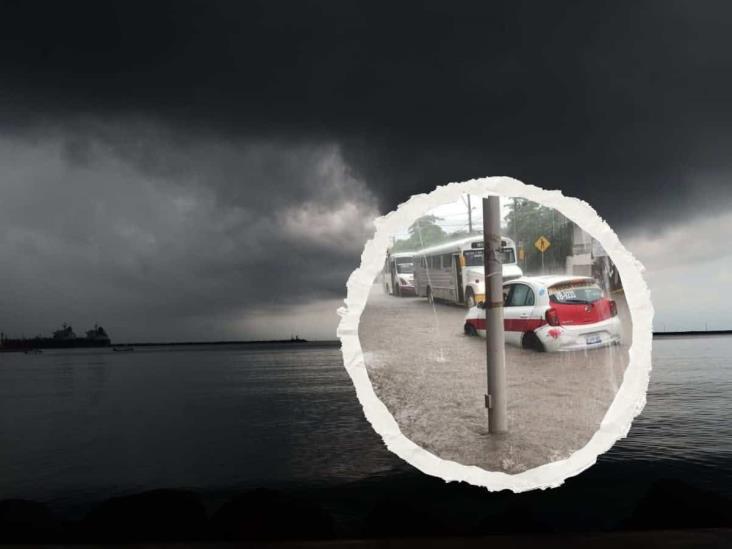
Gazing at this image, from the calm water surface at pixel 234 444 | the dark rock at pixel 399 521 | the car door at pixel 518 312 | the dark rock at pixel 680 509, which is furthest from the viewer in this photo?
the calm water surface at pixel 234 444

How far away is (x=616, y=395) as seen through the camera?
164 inches

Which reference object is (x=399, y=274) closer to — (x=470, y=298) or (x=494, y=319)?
(x=470, y=298)

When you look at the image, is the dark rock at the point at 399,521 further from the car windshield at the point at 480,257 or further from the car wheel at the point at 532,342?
the car windshield at the point at 480,257

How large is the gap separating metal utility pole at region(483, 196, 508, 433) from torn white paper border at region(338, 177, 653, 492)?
0.22 m

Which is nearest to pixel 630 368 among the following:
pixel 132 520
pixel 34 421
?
pixel 132 520

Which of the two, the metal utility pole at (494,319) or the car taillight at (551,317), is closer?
the metal utility pole at (494,319)

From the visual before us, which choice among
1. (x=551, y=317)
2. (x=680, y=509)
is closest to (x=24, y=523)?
(x=551, y=317)

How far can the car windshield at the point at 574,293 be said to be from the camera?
423 cm

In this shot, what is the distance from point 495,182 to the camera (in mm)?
4242

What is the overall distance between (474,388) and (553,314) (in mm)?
739

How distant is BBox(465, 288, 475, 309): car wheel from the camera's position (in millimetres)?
4305

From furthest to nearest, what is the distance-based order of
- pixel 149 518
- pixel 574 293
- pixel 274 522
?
pixel 149 518, pixel 274 522, pixel 574 293

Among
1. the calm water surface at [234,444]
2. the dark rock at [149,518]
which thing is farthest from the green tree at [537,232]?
the calm water surface at [234,444]

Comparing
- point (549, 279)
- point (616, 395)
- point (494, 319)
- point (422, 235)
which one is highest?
point (422, 235)
